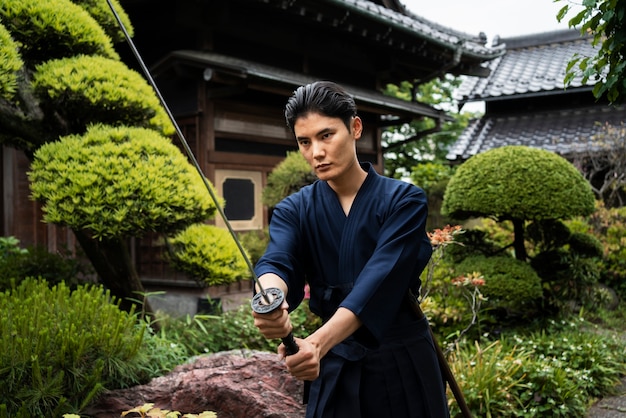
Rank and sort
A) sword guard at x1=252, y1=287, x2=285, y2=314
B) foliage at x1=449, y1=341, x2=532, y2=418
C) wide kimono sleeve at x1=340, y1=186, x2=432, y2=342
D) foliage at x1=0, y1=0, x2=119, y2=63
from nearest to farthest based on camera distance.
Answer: sword guard at x1=252, y1=287, x2=285, y2=314, wide kimono sleeve at x1=340, y1=186, x2=432, y2=342, foliage at x1=0, y1=0, x2=119, y2=63, foliage at x1=449, y1=341, x2=532, y2=418

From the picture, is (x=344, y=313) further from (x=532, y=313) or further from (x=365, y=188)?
(x=532, y=313)

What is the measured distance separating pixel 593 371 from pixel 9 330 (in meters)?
5.26

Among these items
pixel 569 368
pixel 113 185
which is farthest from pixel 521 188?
pixel 113 185

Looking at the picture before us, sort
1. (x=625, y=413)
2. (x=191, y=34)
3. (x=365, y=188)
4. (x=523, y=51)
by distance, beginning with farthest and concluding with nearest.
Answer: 1. (x=523, y=51)
2. (x=191, y=34)
3. (x=625, y=413)
4. (x=365, y=188)

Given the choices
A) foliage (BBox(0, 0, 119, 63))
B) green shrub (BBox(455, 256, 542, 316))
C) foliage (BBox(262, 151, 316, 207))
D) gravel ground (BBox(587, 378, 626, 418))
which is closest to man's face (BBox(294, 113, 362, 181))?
foliage (BBox(0, 0, 119, 63))

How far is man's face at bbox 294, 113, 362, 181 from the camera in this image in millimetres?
2014

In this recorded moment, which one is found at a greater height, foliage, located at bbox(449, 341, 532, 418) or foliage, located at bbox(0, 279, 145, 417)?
foliage, located at bbox(0, 279, 145, 417)

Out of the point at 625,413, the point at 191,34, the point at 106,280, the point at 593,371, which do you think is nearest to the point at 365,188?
the point at 106,280

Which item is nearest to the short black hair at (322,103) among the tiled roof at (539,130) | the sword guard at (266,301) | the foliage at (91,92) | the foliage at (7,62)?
the sword guard at (266,301)

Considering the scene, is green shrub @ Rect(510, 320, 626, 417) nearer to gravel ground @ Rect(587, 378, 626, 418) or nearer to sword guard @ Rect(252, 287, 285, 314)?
gravel ground @ Rect(587, 378, 626, 418)

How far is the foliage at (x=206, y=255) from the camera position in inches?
216

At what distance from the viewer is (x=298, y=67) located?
402 inches

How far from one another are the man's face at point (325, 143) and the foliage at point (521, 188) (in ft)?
18.8

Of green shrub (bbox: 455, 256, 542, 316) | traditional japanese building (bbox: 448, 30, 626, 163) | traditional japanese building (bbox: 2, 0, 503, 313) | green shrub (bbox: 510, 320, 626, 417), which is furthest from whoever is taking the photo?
traditional japanese building (bbox: 448, 30, 626, 163)
